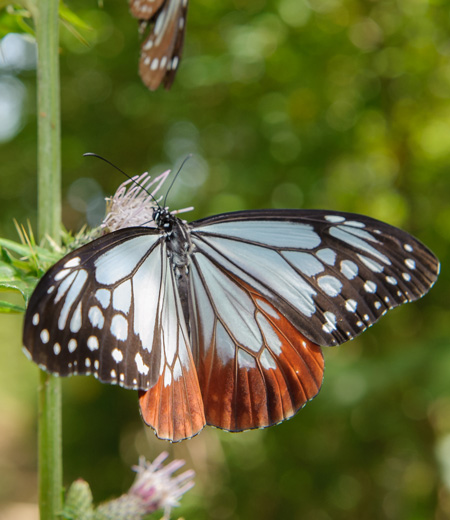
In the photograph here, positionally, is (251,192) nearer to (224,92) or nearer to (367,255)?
(224,92)

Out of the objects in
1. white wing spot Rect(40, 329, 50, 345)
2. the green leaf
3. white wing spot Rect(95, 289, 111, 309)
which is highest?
white wing spot Rect(95, 289, 111, 309)

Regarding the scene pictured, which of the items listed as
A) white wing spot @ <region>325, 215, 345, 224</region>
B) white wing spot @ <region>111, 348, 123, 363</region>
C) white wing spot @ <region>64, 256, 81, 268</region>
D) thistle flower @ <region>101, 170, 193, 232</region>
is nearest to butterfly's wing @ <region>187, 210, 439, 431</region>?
white wing spot @ <region>325, 215, 345, 224</region>

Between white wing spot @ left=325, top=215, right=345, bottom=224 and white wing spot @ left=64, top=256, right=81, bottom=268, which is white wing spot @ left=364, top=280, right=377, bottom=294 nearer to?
white wing spot @ left=325, top=215, right=345, bottom=224

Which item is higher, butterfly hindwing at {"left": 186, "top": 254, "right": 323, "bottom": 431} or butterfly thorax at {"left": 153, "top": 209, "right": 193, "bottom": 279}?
butterfly thorax at {"left": 153, "top": 209, "right": 193, "bottom": 279}

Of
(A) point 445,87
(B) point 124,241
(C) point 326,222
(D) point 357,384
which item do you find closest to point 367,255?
(C) point 326,222

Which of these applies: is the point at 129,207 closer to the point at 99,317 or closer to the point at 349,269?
the point at 99,317

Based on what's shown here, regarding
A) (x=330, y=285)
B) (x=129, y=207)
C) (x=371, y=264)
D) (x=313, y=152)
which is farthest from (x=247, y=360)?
(x=313, y=152)

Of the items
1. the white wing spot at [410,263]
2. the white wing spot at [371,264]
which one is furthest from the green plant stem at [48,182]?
the white wing spot at [410,263]
